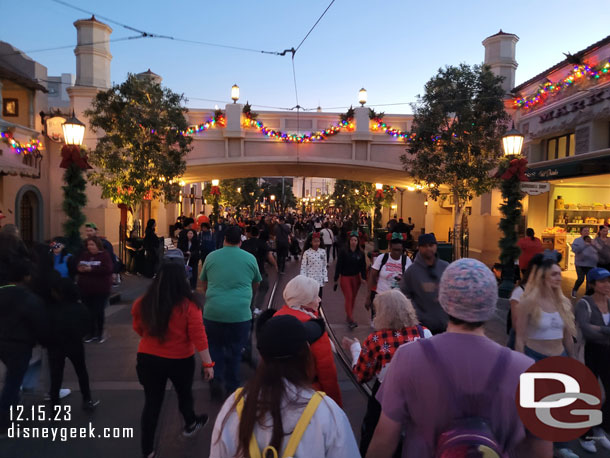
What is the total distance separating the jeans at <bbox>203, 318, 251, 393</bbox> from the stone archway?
614 inches

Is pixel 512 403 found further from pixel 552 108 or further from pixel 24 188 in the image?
pixel 24 188

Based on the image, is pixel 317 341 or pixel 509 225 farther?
pixel 509 225

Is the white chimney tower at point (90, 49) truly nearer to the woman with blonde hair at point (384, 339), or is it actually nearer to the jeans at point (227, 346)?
the jeans at point (227, 346)

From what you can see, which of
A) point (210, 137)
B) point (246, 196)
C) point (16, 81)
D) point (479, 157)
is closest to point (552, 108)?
point (479, 157)

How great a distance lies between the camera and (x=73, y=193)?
9.55 metres

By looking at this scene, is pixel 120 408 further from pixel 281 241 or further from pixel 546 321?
pixel 281 241

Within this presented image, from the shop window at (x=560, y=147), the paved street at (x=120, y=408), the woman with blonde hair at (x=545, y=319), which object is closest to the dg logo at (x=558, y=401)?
the woman with blonde hair at (x=545, y=319)

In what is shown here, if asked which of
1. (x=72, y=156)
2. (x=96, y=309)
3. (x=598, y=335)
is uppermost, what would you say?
(x=72, y=156)

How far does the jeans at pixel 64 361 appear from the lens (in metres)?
4.32

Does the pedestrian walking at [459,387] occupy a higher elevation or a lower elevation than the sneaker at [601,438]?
higher

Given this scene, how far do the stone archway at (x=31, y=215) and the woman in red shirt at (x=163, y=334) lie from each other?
16.4 metres

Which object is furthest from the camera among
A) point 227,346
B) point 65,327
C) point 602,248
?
point 602,248

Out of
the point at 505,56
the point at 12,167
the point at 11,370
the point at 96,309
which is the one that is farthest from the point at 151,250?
the point at 505,56

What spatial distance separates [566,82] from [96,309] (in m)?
15.9
